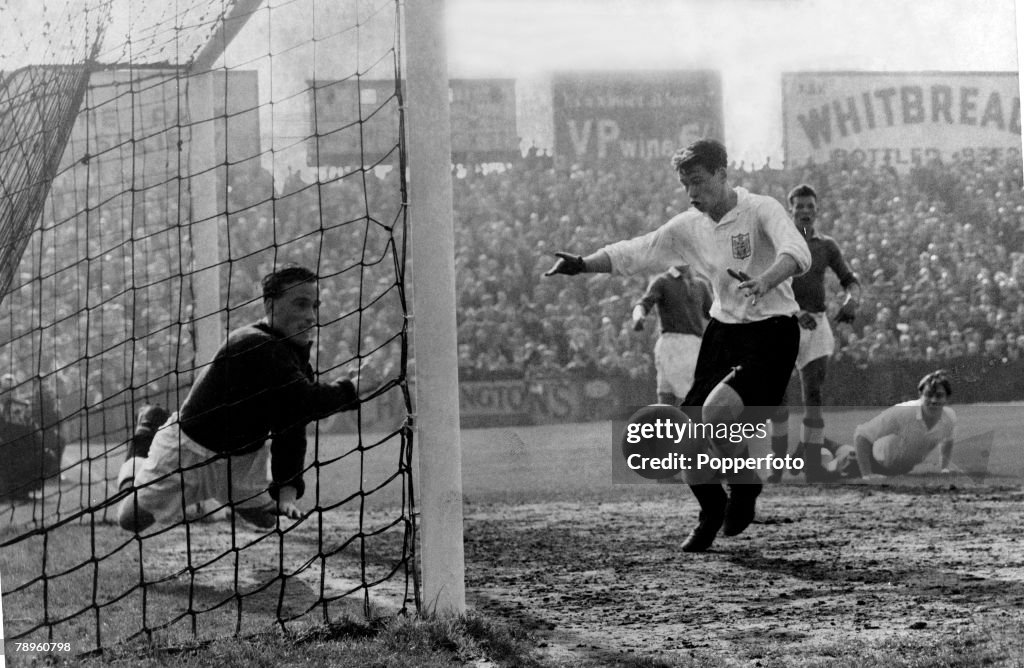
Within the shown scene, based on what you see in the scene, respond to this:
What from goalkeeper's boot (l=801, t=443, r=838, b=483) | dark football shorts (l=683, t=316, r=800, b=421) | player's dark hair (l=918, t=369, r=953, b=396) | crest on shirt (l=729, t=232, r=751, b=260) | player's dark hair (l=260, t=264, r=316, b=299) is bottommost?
goalkeeper's boot (l=801, t=443, r=838, b=483)

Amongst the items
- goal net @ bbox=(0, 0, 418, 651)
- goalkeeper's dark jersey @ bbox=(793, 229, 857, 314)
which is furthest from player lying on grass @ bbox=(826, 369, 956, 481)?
goal net @ bbox=(0, 0, 418, 651)

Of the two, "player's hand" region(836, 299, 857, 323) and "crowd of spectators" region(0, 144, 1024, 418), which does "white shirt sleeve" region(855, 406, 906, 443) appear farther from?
"player's hand" region(836, 299, 857, 323)

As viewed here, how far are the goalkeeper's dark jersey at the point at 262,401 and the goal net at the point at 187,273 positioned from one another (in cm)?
5

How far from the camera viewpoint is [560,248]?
2877mm

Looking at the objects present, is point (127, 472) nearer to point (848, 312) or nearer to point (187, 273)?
point (187, 273)

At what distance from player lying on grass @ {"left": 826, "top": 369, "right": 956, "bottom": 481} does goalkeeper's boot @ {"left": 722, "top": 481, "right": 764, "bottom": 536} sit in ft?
0.75

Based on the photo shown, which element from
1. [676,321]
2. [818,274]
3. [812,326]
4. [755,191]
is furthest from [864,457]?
[755,191]

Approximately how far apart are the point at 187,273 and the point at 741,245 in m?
1.56

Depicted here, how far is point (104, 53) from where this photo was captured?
312 centimetres

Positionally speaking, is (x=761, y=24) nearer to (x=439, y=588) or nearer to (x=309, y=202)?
(x=309, y=202)

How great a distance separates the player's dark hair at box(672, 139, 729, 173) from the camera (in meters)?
2.87

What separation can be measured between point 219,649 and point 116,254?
1263 mm

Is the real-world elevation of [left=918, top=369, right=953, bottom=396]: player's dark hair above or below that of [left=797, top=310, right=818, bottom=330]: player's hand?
below

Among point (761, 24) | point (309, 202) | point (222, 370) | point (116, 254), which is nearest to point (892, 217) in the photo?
point (761, 24)
